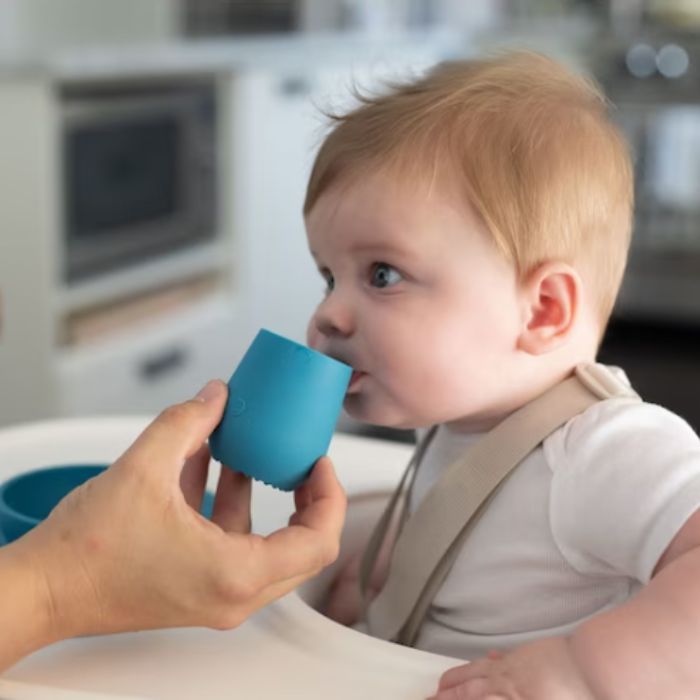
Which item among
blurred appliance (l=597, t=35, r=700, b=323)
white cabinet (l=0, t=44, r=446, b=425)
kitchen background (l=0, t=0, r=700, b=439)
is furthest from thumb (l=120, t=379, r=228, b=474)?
blurred appliance (l=597, t=35, r=700, b=323)

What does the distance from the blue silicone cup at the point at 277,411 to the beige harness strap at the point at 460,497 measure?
144 millimetres

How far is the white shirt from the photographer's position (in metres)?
0.66

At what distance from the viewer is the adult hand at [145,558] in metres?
0.58

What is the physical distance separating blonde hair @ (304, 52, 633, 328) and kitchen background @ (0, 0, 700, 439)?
1090mm

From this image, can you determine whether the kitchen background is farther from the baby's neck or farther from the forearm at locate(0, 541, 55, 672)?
the forearm at locate(0, 541, 55, 672)

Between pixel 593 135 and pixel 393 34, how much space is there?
8.92 ft

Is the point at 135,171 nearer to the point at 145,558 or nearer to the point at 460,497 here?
the point at 460,497

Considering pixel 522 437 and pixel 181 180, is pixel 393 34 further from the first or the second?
pixel 522 437

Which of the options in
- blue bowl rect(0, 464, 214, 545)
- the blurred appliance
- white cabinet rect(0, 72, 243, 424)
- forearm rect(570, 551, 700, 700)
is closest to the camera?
A: forearm rect(570, 551, 700, 700)

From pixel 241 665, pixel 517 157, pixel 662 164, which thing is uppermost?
pixel 517 157

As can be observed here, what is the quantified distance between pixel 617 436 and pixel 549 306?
107 millimetres

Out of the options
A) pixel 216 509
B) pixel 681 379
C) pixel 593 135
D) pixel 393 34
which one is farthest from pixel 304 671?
pixel 393 34

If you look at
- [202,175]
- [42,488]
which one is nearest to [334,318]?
[42,488]

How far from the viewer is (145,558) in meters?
0.58
